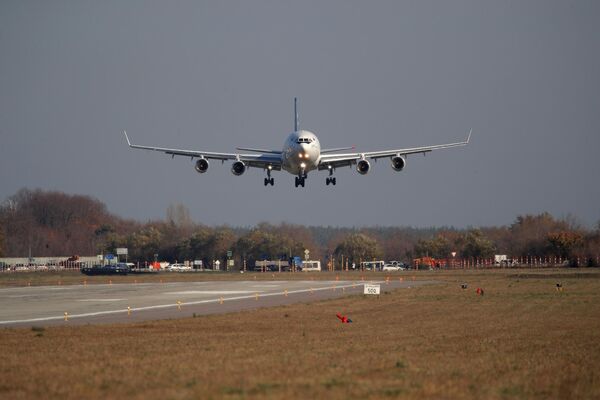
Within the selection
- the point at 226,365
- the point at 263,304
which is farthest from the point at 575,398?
the point at 263,304

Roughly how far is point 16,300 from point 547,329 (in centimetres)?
3734

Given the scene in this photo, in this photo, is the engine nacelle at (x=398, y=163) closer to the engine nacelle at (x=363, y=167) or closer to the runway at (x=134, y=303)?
the engine nacelle at (x=363, y=167)

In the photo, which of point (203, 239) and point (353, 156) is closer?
point (353, 156)

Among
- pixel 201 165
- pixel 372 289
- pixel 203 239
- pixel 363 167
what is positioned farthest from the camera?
pixel 203 239

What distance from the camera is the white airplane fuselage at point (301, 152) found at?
230ft

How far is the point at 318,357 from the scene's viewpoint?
25.3 meters

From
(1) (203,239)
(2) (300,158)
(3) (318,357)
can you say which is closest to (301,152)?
(2) (300,158)

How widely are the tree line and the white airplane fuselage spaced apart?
226ft

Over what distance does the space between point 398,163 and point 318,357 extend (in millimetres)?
51592

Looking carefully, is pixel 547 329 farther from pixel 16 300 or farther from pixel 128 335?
pixel 16 300

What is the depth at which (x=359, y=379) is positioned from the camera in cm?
2108

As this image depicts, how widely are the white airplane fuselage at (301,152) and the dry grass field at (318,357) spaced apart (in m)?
26.9

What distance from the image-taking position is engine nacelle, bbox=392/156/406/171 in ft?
248

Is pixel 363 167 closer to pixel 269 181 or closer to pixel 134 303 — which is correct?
pixel 269 181
